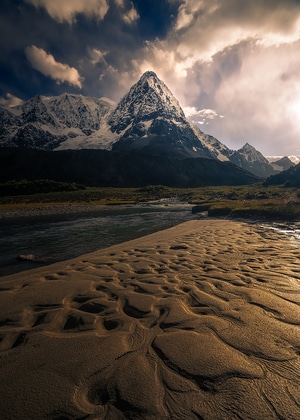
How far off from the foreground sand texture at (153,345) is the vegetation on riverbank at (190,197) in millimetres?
18833

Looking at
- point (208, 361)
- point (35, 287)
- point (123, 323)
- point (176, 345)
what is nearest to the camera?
point (208, 361)

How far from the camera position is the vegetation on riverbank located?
2547cm

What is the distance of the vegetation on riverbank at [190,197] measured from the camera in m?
25.5

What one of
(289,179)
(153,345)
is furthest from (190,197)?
(153,345)

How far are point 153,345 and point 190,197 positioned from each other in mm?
83704

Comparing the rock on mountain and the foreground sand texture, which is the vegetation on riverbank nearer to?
the rock on mountain

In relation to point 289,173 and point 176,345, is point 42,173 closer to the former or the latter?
point 289,173

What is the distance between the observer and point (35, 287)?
6.96 m

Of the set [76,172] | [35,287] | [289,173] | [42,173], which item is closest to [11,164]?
[42,173]

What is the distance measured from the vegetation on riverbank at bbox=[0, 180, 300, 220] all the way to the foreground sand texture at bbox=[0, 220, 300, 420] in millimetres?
18833

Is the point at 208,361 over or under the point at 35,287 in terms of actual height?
over

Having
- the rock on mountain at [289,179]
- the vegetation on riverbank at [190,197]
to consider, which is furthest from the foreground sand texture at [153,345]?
the rock on mountain at [289,179]

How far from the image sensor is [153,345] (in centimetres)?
394

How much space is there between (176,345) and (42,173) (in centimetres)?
20074
